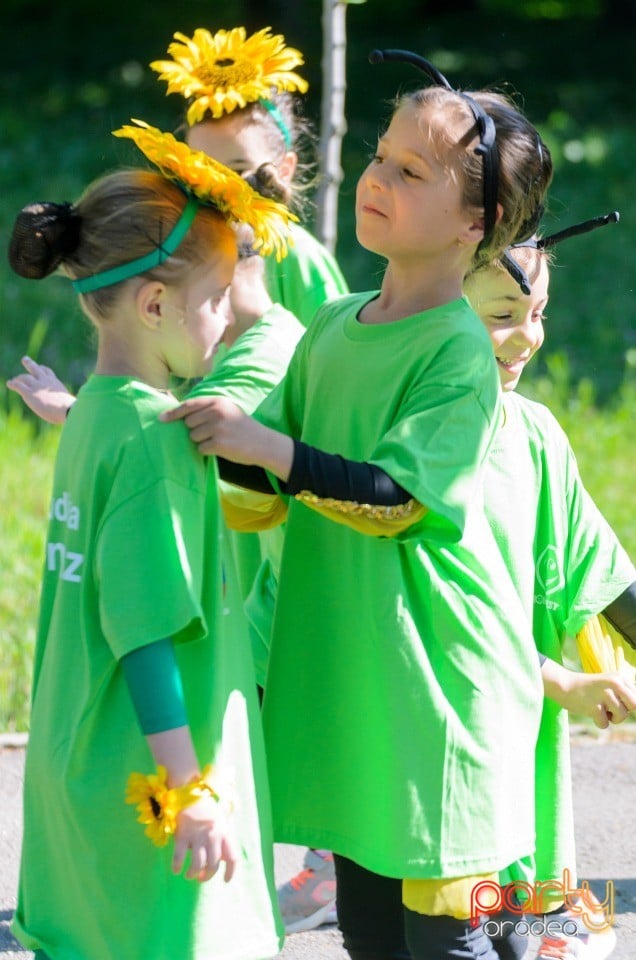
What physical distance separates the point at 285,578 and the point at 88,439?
19.7 inches

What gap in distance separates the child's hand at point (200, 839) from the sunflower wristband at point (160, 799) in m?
0.01

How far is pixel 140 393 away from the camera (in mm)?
2141

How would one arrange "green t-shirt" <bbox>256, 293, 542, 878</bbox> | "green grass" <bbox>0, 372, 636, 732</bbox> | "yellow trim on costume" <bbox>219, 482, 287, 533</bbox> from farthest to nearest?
"green grass" <bbox>0, 372, 636, 732</bbox>, "yellow trim on costume" <bbox>219, 482, 287, 533</bbox>, "green t-shirt" <bbox>256, 293, 542, 878</bbox>

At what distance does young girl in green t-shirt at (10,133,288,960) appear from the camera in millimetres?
→ 2062

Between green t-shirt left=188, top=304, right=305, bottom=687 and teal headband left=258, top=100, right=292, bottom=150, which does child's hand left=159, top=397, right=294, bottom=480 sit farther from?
teal headband left=258, top=100, right=292, bottom=150

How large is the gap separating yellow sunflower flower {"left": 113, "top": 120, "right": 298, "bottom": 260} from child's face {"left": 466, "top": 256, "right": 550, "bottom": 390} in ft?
2.02

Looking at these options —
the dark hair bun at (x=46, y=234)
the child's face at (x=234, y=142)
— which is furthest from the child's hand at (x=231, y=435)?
the child's face at (x=234, y=142)

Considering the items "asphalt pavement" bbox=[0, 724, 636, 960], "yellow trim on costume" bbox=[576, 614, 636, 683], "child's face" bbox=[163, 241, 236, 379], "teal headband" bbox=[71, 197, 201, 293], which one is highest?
"teal headband" bbox=[71, 197, 201, 293]

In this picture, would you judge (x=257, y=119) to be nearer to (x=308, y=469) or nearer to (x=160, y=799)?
(x=308, y=469)

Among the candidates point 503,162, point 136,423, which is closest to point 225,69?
point 503,162

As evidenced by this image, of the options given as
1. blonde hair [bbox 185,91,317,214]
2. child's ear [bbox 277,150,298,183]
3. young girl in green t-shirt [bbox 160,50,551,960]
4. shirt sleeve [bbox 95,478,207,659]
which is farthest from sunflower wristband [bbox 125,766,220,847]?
child's ear [bbox 277,150,298,183]

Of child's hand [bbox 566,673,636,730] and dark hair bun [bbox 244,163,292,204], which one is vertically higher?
dark hair bun [bbox 244,163,292,204]

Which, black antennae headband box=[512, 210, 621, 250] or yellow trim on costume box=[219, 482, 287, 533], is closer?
yellow trim on costume box=[219, 482, 287, 533]

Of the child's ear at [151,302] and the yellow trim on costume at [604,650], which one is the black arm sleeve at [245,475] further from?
the yellow trim on costume at [604,650]
